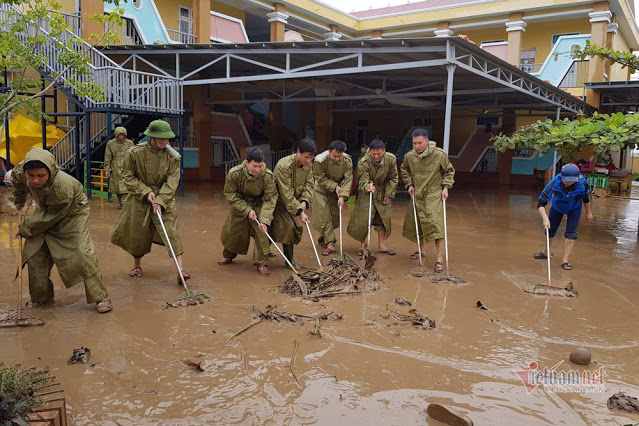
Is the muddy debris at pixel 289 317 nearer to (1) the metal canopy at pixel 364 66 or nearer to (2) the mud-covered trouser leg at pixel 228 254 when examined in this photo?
(2) the mud-covered trouser leg at pixel 228 254

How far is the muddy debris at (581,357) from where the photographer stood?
3648 mm

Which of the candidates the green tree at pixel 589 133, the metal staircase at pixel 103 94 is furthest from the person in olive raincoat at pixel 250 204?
the metal staircase at pixel 103 94

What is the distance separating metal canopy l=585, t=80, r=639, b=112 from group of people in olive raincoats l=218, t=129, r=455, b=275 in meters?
13.2

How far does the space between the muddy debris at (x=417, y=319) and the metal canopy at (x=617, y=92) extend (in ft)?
51.1

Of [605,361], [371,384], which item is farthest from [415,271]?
[371,384]

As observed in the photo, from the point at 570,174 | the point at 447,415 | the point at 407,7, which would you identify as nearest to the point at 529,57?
the point at 407,7

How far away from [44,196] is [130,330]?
1.33 metres

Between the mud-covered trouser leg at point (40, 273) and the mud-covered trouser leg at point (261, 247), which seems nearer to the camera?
the mud-covered trouser leg at point (40, 273)

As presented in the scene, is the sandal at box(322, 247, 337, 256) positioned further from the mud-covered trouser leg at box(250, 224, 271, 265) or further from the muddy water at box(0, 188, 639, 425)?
the mud-covered trouser leg at box(250, 224, 271, 265)

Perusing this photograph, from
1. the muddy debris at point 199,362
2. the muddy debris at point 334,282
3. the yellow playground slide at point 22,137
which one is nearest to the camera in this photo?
the muddy debris at point 199,362

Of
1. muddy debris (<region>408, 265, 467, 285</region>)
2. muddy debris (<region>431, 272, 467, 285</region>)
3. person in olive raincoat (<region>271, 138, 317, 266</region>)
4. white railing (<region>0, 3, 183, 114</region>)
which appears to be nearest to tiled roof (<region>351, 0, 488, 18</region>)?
white railing (<region>0, 3, 183, 114</region>)

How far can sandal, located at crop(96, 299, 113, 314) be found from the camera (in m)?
4.54

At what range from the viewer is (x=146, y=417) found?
2883mm

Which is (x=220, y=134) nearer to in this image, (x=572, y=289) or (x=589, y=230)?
(x=589, y=230)
